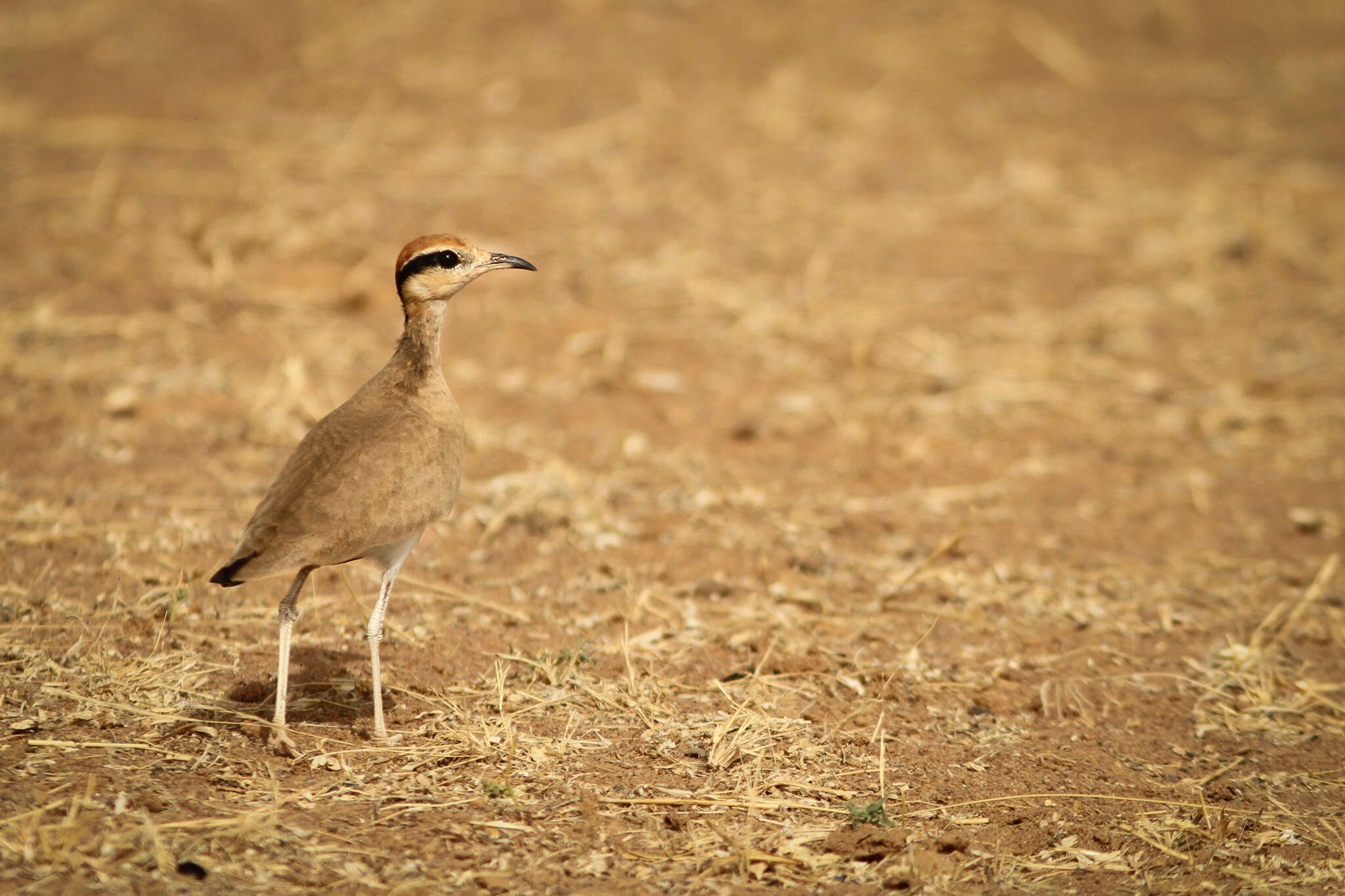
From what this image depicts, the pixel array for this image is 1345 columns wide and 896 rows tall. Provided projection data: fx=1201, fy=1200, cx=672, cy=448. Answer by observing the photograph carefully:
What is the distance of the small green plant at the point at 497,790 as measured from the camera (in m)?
3.64

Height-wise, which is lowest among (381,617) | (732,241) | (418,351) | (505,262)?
(381,617)

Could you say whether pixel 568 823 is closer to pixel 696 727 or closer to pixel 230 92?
pixel 696 727

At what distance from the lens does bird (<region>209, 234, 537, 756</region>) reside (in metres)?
3.70

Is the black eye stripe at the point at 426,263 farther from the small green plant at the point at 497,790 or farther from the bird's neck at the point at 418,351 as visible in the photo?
the small green plant at the point at 497,790

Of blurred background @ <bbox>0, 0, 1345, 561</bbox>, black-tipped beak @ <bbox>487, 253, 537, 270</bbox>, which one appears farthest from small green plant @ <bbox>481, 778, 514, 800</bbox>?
blurred background @ <bbox>0, 0, 1345, 561</bbox>

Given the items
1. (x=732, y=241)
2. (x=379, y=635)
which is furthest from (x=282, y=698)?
(x=732, y=241)

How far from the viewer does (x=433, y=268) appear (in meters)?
4.30

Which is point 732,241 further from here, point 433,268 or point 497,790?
point 497,790

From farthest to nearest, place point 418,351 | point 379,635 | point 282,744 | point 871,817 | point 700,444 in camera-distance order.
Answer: point 700,444
point 418,351
point 379,635
point 282,744
point 871,817

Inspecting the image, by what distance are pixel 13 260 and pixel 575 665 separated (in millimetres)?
6054

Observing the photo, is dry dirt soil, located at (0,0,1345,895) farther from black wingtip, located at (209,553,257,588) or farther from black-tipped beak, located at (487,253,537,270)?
black-tipped beak, located at (487,253,537,270)

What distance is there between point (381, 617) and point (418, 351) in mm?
965

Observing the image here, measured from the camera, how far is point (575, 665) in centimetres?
444

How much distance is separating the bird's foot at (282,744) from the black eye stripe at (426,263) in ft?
5.15
